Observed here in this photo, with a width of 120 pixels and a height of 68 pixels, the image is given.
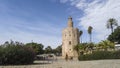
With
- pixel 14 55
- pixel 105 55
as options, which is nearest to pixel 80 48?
pixel 105 55

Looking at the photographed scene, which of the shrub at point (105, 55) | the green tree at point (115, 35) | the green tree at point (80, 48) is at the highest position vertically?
the green tree at point (115, 35)

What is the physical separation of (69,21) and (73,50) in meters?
9.80

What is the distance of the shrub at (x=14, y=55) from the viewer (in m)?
28.8

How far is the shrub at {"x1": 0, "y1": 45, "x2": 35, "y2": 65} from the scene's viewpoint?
28844mm

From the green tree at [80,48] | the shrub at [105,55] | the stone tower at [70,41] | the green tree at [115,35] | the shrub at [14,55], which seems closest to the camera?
the shrub at [14,55]

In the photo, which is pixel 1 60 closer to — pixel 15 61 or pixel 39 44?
pixel 15 61

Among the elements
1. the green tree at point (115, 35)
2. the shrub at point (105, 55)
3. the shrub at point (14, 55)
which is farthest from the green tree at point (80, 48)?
the shrub at point (14, 55)

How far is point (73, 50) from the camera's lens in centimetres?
6875

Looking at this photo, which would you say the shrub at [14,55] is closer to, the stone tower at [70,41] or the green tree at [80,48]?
the green tree at [80,48]

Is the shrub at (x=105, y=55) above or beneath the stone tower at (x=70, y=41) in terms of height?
beneath

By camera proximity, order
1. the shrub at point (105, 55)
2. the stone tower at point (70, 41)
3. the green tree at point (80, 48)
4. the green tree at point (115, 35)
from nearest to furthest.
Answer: the shrub at point (105, 55) → the green tree at point (80, 48) → the green tree at point (115, 35) → the stone tower at point (70, 41)

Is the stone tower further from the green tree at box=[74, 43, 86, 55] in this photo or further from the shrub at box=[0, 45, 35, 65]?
the shrub at box=[0, 45, 35, 65]

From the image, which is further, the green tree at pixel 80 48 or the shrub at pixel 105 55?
the green tree at pixel 80 48

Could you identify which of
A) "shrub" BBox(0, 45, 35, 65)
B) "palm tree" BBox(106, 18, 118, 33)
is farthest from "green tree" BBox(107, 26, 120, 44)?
"shrub" BBox(0, 45, 35, 65)
